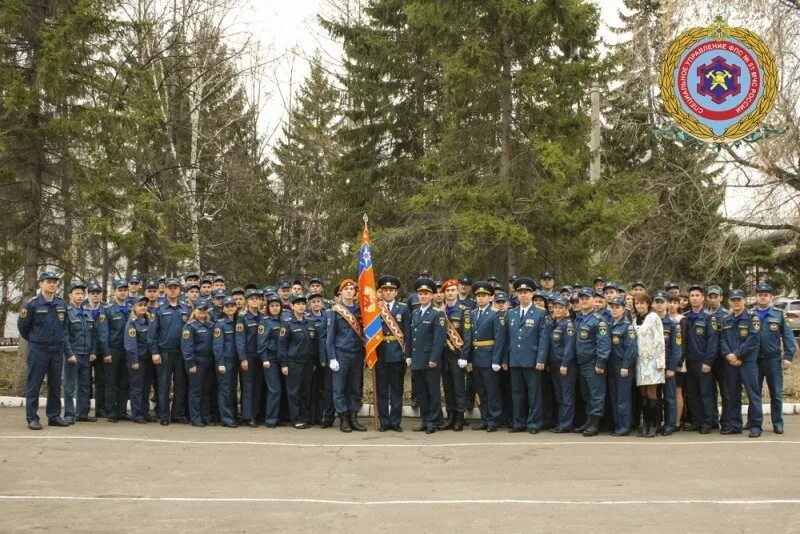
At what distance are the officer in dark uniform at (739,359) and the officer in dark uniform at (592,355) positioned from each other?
63.7 inches

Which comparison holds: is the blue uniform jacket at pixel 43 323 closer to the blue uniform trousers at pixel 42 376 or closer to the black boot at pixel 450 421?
the blue uniform trousers at pixel 42 376

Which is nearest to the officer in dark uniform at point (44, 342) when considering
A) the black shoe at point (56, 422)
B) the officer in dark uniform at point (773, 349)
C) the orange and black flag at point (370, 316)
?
the black shoe at point (56, 422)

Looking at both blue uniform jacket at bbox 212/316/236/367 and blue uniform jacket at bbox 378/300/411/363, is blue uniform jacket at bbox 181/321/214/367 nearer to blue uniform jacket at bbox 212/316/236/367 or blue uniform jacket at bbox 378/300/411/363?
blue uniform jacket at bbox 212/316/236/367

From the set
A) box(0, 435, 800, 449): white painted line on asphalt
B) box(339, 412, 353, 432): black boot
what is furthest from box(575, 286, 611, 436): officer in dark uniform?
box(339, 412, 353, 432): black boot

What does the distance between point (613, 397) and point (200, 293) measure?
6.17 meters

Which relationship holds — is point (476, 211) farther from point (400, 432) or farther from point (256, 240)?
point (256, 240)

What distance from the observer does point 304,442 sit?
10742mm

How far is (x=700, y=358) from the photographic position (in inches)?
454

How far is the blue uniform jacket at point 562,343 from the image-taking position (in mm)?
11461

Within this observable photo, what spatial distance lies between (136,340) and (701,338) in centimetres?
783

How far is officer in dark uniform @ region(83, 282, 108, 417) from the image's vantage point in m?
12.5

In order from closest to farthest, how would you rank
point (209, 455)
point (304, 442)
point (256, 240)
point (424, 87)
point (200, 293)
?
point (209, 455) → point (304, 442) → point (200, 293) → point (424, 87) → point (256, 240)

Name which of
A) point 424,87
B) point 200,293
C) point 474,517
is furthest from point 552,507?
point 424,87

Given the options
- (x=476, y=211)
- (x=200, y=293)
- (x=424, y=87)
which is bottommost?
(x=200, y=293)
